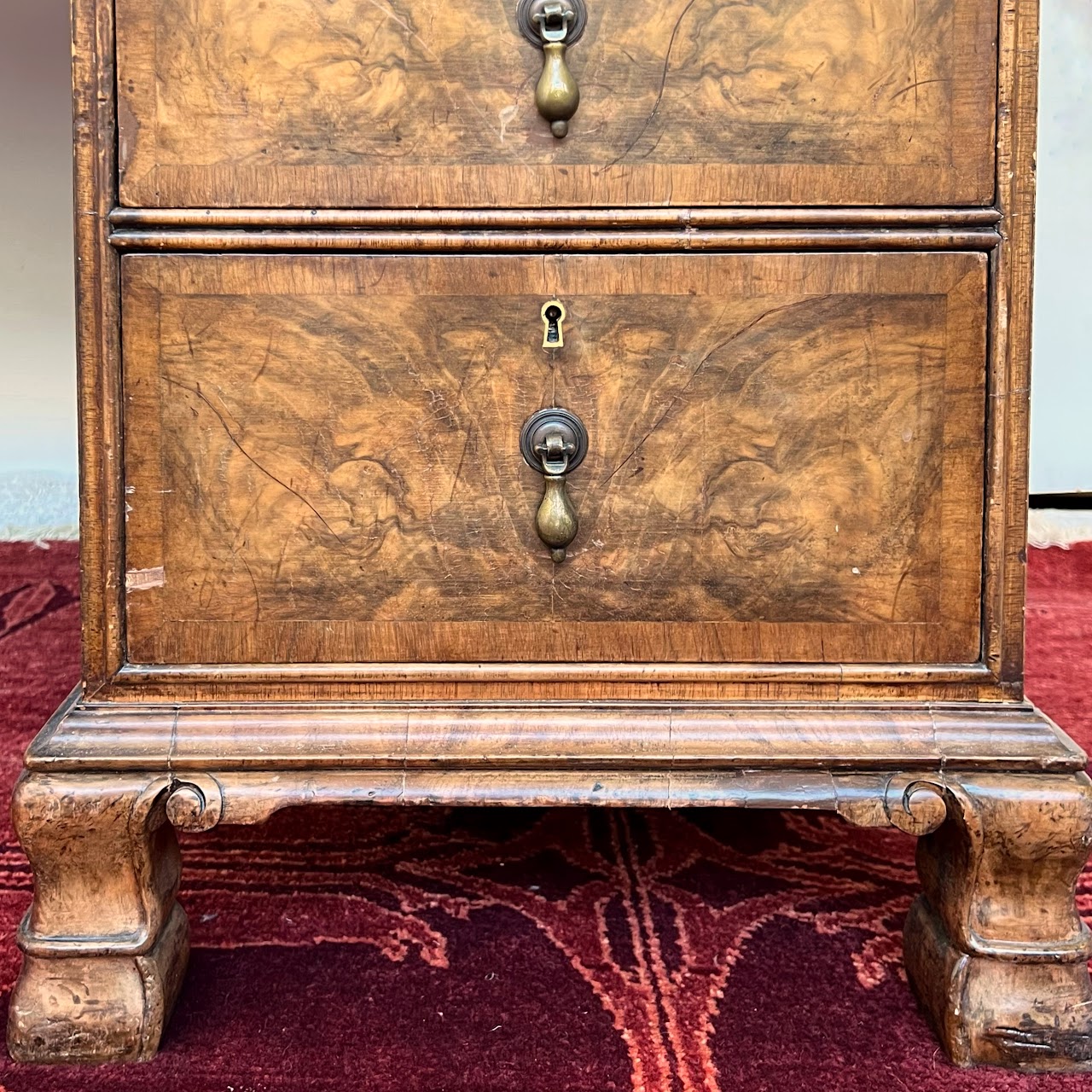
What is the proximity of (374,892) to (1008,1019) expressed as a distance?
1.47ft

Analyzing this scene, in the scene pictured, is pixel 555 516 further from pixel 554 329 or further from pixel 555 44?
pixel 555 44

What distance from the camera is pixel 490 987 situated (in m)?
0.63

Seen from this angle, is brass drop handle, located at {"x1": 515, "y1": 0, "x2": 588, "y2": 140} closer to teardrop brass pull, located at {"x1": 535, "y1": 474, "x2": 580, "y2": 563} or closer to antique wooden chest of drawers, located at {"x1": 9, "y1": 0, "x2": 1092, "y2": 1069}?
antique wooden chest of drawers, located at {"x1": 9, "y1": 0, "x2": 1092, "y2": 1069}

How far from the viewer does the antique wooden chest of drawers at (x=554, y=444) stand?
1.81ft

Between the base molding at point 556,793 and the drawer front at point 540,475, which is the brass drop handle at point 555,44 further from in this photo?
the base molding at point 556,793

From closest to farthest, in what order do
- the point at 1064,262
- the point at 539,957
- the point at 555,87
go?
1. the point at 555,87
2. the point at 539,957
3. the point at 1064,262

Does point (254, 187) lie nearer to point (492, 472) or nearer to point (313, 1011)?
point (492, 472)

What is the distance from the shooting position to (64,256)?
1.40m

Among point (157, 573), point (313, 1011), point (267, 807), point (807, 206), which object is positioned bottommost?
point (313, 1011)

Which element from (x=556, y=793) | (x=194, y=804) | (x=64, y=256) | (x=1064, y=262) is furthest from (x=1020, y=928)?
(x=64, y=256)

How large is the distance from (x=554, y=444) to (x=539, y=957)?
14.1 inches

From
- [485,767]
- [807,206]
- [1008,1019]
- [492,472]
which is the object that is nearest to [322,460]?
[492,472]

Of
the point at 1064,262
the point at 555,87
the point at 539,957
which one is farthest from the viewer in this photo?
the point at 1064,262

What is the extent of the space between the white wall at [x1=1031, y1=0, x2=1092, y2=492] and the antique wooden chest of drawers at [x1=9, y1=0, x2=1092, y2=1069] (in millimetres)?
934
